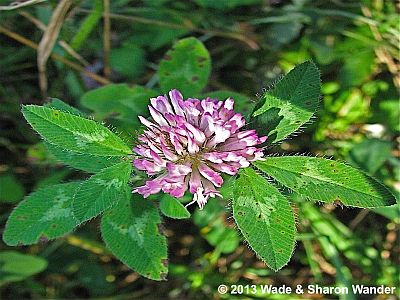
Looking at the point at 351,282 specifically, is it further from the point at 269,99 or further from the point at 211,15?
the point at 211,15

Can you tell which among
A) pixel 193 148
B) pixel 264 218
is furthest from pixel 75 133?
pixel 264 218

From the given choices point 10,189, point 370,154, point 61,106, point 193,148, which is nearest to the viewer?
point 193,148

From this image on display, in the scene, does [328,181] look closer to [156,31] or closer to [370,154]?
[370,154]

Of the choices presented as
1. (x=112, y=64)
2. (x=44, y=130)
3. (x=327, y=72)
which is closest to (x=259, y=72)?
(x=327, y=72)

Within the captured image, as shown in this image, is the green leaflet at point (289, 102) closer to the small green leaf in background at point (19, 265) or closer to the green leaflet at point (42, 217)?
the green leaflet at point (42, 217)

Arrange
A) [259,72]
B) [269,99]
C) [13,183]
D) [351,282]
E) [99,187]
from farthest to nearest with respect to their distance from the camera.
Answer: [259,72] → [13,183] → [351,282] → [269,99] → [99,187]

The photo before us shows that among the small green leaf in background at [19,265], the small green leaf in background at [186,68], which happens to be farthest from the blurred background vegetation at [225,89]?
the small green leaf in background at [186,68]

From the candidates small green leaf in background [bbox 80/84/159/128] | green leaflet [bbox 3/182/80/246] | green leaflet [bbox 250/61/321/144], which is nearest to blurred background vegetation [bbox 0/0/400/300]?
small green leaf in background [bbox 80/84/159/128]
